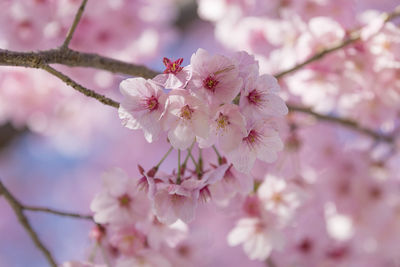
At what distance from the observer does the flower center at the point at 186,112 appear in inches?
40.4

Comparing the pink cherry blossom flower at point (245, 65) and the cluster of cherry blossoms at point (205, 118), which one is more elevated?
the pink cherry blossom flower at point (245, 65)

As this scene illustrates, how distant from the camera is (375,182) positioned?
2.50 meters

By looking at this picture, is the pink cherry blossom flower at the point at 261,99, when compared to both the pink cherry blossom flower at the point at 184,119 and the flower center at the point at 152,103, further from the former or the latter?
the flower center at the point at 152,103

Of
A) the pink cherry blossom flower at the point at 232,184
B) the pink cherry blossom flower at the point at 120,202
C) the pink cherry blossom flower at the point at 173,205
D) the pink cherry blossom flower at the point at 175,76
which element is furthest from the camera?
the pink cherry blossom flower at the point at 120,202

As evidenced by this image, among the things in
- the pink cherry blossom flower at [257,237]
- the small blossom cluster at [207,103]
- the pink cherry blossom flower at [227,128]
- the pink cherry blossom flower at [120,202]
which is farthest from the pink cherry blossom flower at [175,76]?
the pink cherry blossom flower at [257,237]

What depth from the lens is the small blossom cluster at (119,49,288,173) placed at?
103cm

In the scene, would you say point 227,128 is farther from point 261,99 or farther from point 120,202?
point 120,202

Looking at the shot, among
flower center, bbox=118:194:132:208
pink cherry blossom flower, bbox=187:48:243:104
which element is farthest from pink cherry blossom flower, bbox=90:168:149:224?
pink cherry blossom flower, bbox=187:48:243:104

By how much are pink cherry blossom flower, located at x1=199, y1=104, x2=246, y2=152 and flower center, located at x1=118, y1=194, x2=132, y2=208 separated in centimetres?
39

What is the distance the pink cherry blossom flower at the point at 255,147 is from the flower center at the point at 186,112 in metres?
0.14

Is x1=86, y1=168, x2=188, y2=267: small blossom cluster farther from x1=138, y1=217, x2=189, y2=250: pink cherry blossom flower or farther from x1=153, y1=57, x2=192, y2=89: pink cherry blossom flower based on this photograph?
x1=153, y1=57, x2=192, y2=89: pink cherry blossom flower

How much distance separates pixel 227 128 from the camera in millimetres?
1071

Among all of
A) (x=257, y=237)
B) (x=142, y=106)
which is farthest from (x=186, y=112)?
(x=257, y=237)

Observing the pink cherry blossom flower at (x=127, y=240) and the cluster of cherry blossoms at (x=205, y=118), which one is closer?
the cluster of cherry blossoms at (x=205, y=118)
